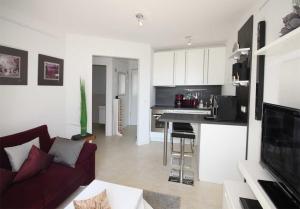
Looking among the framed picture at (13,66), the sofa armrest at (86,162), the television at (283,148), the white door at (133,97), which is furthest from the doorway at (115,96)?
the television at (283,148)

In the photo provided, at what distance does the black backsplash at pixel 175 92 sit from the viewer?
16.1ft

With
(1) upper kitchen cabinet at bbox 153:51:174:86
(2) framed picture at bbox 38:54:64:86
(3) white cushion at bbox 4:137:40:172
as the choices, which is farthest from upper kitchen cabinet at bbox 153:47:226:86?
(3) white cushion at bbox 4:137:40:172

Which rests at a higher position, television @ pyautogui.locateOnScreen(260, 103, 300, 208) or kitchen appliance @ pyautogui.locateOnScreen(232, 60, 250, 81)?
kitchen appliance @ pyautogui.locateOnScreen(232, 60, 250, 81)

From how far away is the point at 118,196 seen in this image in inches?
68.5

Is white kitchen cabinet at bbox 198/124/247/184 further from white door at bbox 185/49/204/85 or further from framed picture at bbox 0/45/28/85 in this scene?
framed picture at bbox 0/45/28/85

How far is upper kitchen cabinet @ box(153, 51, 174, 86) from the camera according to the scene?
4766mm

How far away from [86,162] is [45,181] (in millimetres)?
600

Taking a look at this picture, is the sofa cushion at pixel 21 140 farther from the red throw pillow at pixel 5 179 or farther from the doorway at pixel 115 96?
the doorway at pixel 115 96

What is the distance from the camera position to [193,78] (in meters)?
4.66

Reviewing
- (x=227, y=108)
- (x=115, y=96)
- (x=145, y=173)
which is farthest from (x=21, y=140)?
(x=115, y=96)

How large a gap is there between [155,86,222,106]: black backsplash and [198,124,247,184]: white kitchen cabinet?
7.66ft

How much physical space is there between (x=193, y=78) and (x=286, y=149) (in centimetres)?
353

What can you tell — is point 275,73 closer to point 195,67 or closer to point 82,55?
point 195,67

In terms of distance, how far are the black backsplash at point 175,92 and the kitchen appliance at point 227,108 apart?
6.97ft
